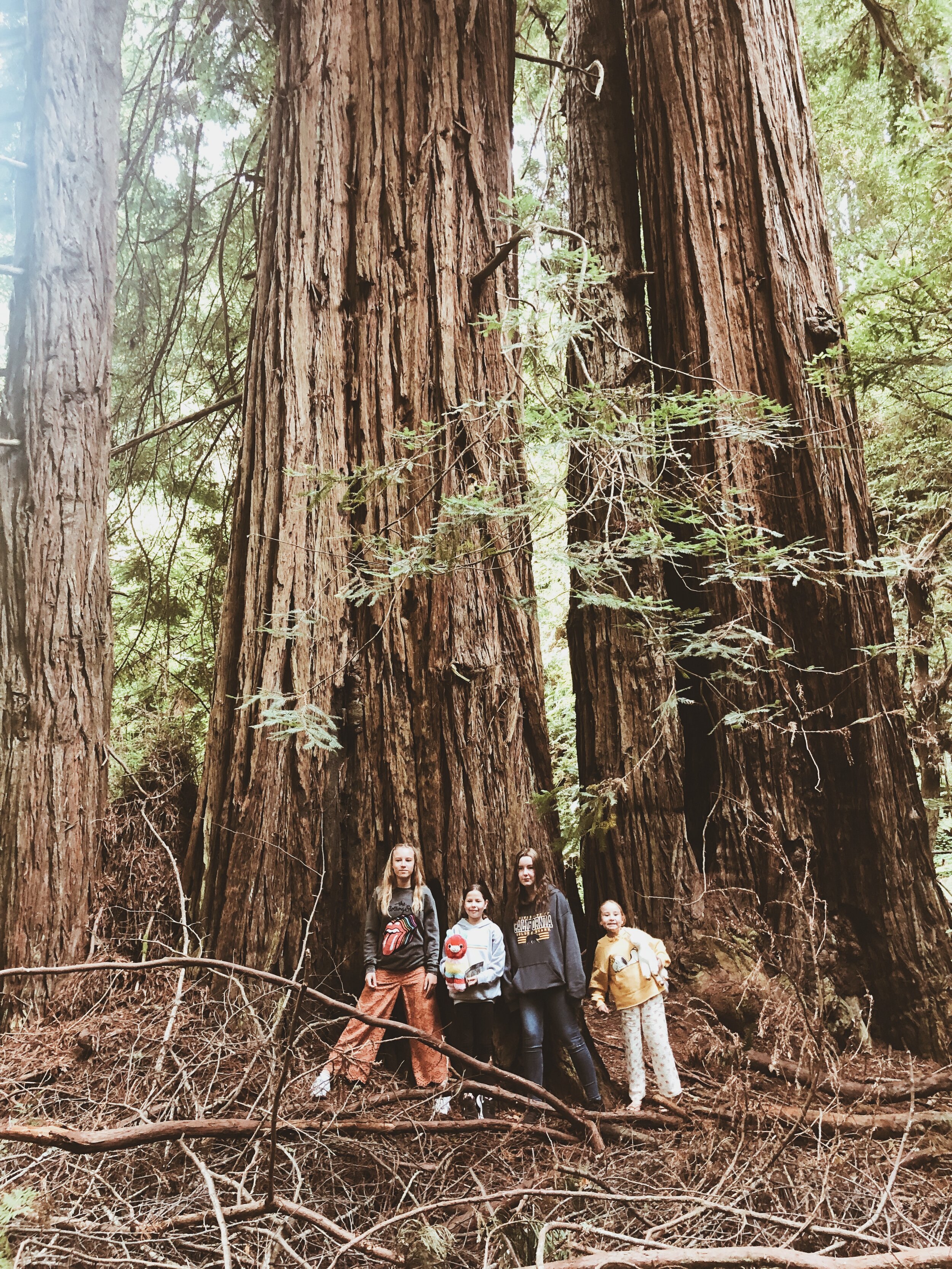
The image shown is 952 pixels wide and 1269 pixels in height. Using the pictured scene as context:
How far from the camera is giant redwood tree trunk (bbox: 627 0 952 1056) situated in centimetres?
414

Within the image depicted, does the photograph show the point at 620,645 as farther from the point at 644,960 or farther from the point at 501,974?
the point at 501,974

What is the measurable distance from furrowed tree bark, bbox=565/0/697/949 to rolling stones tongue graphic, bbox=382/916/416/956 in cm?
103

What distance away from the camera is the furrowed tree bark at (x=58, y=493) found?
3.91 metres

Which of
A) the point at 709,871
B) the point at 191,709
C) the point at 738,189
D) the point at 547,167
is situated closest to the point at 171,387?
the point at 191,709

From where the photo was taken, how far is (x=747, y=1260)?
2018mm

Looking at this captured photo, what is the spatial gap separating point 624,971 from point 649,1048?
36 centimetres

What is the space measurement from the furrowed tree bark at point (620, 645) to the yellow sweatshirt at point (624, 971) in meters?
0.52

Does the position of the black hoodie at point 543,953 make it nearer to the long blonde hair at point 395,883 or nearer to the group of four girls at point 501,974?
the group of four girls at point 501,974

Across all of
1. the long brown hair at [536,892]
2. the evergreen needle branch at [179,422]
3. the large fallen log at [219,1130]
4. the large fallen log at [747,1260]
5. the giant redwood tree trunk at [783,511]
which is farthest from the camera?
the evergreen needle branch at [179,422]

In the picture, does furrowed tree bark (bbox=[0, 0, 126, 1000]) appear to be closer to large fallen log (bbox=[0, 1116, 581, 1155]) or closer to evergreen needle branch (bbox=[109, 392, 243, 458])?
evergreen needle branch (bbox=[109, 392, 243, 458])

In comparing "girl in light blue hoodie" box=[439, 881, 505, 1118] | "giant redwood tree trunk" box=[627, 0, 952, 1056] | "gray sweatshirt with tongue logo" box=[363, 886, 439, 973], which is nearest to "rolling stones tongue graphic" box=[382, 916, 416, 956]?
"gray sweatshirt with tongue logo" box=[363, 886, 439, 973]

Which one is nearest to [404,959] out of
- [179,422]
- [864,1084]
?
[864,1084]

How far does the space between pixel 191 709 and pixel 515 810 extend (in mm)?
2959

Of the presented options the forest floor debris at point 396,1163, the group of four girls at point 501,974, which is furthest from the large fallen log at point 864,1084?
the group of four girls at point 501,974
